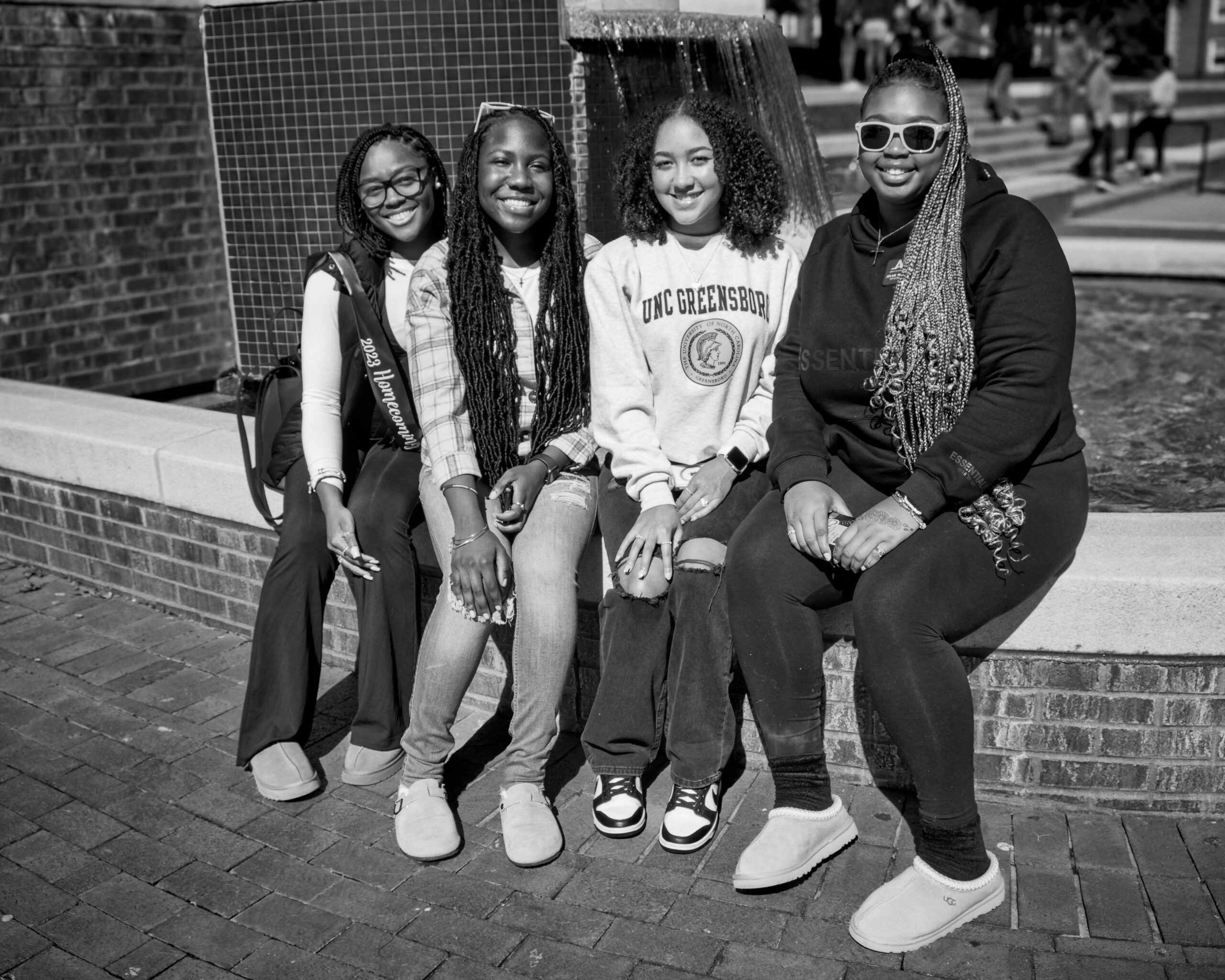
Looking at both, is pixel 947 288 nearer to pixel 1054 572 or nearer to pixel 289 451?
pixel 1054 572

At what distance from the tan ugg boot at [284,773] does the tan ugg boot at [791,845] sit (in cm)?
118

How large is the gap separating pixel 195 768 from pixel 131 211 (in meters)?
4.42

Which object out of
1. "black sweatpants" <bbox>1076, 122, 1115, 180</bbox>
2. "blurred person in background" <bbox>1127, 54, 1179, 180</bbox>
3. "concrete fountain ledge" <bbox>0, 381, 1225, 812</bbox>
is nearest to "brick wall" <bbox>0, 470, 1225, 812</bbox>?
"concrete fountain ledge" <bbox>0, 381, 1225, 812</bbox>

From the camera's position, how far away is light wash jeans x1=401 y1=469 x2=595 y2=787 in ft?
10.2

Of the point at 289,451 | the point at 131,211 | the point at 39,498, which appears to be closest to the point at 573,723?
the point at 289,451

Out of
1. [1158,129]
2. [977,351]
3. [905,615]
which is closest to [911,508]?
[905,615]

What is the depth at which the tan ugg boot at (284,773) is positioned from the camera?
3.30 metres

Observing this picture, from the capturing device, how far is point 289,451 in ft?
11.9

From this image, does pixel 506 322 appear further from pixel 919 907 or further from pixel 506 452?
pixel 919 907

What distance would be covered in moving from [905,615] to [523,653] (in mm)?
959

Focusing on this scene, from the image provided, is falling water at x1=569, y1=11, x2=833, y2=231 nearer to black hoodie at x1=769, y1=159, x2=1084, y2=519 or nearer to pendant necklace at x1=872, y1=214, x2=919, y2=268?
black hoodie at x1=769, y1=159, x2=1084, y2=519

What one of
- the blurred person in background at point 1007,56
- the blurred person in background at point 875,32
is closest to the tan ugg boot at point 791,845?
the blurred person in background at point 1007,56

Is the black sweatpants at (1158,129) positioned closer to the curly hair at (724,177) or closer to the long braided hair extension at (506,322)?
the curly hair at (724,177)

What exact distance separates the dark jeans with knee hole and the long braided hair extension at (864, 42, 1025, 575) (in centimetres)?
55
